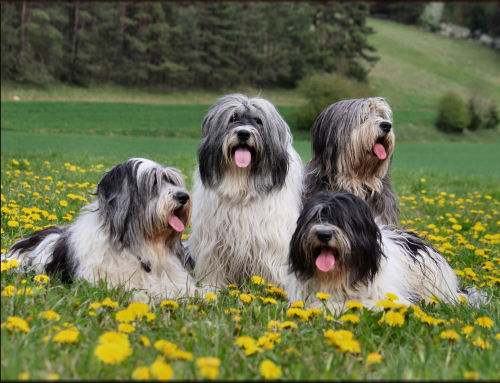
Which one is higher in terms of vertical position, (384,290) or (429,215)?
(384,290)

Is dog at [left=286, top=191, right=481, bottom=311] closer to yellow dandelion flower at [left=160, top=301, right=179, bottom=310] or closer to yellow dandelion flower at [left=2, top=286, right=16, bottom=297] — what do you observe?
yellow dandelion flower at [left=160, top=301, right=179, bottom=310]

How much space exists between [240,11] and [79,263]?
45386 millimetres

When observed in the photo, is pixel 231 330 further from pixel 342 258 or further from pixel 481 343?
pixel 481 343

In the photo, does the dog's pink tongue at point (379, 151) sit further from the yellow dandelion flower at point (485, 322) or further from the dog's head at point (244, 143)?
the yellow dandelion flower at point (485, 322)

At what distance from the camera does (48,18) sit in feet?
117

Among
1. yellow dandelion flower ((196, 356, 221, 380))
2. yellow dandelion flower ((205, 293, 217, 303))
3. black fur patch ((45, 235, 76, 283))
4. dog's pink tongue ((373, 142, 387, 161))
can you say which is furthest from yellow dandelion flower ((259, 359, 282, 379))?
dog's pink tongue ((373, 142, 387, 161))

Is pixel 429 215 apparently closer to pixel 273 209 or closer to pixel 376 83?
pixel 273 209

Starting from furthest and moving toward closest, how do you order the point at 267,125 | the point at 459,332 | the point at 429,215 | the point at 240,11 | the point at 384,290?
the point at 240,11 → the point at 429,215 → the point at 267,125 → the point at 384,290 → the point at 459,332

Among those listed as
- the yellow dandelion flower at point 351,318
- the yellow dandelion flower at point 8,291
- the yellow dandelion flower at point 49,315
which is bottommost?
the yellow dandelion flower at point 8,291

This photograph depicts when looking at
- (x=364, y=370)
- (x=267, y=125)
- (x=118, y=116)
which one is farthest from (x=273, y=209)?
(x=118, y=116)

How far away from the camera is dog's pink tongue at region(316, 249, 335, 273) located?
3.27 m

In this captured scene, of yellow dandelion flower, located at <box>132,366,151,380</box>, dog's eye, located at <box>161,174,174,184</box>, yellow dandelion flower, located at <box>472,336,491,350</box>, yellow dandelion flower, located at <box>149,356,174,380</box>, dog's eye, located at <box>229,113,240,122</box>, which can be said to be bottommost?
yellow dandelion flower, located at <box>472,336,491,350</box>

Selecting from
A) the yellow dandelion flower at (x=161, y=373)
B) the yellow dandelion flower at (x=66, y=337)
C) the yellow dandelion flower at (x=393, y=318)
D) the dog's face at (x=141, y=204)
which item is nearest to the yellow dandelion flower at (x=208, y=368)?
the yellow dandelion flower at (x=161, y=373)

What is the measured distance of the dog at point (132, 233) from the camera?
3584mm
